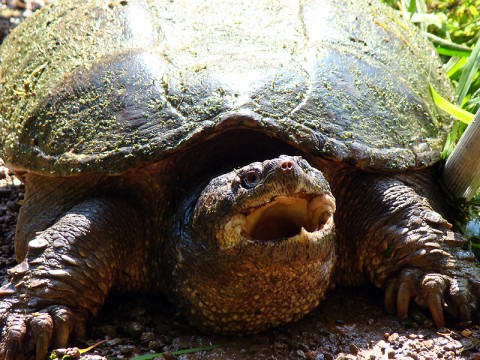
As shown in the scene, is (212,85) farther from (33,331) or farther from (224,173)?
(33,331)

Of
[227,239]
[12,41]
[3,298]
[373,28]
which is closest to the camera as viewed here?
[227,239]

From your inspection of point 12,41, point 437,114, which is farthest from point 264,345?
point 12,41

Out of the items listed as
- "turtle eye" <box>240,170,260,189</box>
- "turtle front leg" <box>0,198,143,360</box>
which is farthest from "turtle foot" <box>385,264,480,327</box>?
"turtle front leg" <box>0,198,143,360</box>

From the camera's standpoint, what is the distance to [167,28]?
13.6 feet

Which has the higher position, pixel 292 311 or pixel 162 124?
pixel 162 124

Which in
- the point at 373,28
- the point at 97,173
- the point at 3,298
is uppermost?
the point at 373,28

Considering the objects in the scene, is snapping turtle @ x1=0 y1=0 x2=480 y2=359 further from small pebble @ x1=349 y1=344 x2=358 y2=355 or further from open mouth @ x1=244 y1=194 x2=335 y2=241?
small pebble @ x1=349 y1=344 x2=358 y2=355

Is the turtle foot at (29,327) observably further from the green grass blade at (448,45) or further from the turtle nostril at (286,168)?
the green grass blade at (448,45)

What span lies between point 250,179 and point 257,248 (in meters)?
0.29

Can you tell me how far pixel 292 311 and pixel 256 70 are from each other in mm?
1271

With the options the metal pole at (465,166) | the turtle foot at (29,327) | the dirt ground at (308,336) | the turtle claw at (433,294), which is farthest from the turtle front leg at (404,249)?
the turtle foot at (29,327)

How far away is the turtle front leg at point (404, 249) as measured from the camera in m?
3.50

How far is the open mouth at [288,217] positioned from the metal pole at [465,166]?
130cm

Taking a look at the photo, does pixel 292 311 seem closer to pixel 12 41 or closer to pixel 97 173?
pixel 97 173
